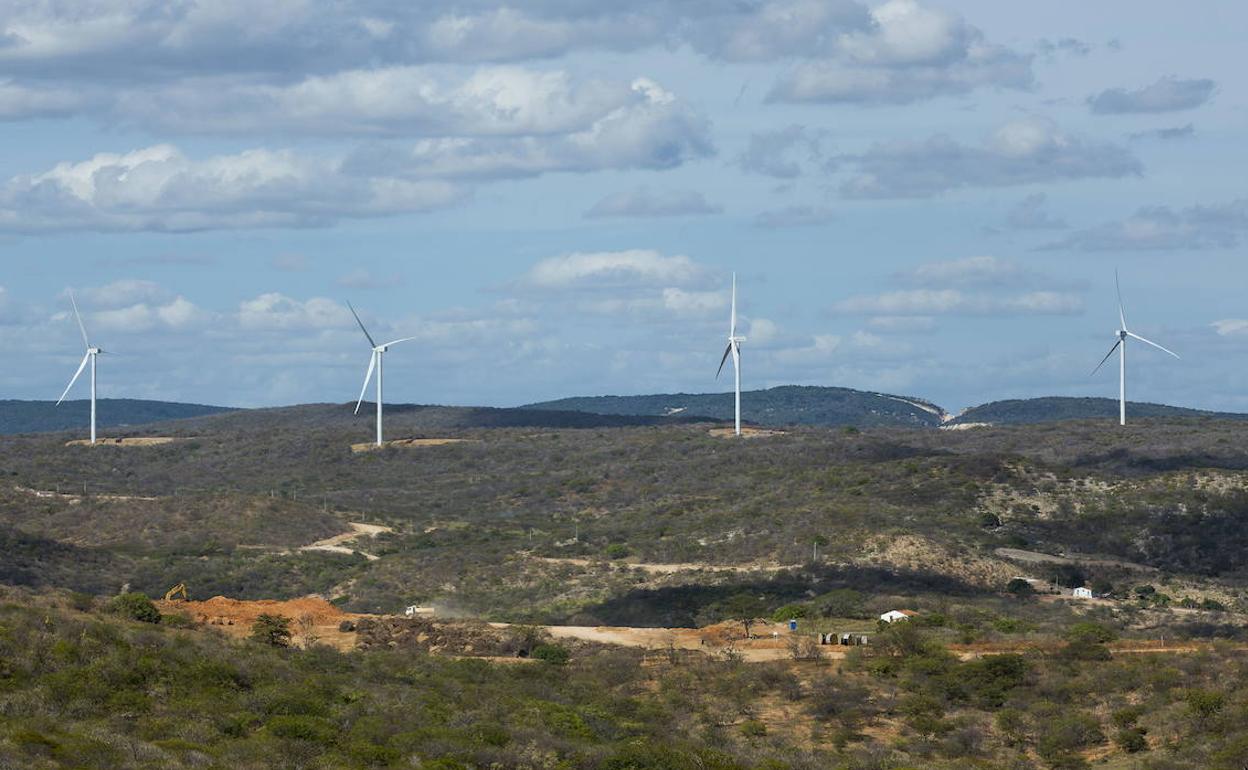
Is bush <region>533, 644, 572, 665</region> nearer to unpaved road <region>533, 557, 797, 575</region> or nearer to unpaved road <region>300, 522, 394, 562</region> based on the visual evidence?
unpaved road <region>533, 557, 797, 575</region>

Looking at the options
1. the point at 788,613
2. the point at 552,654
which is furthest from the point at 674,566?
the point at 552,654

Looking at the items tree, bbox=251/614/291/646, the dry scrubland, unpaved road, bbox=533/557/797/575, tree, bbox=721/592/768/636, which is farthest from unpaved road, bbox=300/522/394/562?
tree, bbox=251/614/291/646

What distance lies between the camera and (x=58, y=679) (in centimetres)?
5000

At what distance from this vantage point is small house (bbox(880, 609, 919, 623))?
76456mm

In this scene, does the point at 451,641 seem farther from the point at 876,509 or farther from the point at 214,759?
the point at 876,509

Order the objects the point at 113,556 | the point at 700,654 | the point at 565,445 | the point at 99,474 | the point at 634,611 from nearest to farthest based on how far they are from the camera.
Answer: the point at 700,654 < the point at 634,611 < the point at 113,556 < the point at 99,474 < the point at 565,445

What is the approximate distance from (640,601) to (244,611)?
2400 cm

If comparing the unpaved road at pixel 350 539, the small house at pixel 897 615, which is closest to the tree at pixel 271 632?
the small house at pixel 897 615

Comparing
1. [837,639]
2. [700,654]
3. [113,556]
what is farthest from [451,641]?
[113,556]

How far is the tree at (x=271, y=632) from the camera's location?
6656 cm

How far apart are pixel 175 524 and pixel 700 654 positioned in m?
66.4

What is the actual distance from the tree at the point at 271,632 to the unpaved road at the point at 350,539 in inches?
1870

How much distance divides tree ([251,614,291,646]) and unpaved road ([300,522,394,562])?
156 ft

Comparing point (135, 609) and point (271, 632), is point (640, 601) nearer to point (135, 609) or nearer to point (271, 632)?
point (271, 632)
